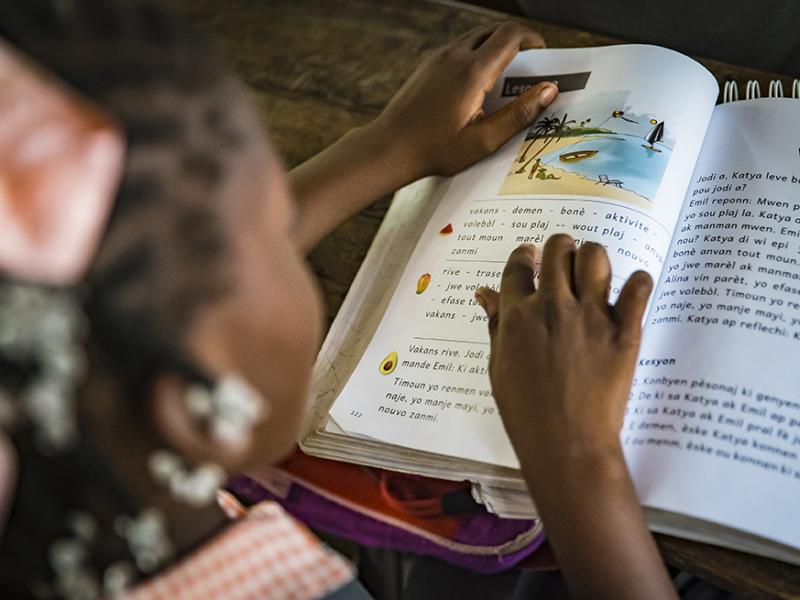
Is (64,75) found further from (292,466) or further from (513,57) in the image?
(513,57)

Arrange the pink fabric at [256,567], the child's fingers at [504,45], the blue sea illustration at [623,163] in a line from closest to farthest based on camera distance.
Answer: the pink fabric at [256,567] → the blue sea illustration at [623,163] → the child's fingers at [504,45]

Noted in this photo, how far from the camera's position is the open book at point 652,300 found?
51 cm

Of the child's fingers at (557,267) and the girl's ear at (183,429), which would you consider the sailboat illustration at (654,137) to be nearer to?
the child's fingers at (557,267)

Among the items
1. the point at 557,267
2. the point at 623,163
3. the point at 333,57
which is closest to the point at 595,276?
the point at 557,267

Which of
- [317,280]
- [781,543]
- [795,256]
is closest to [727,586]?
[781,543]

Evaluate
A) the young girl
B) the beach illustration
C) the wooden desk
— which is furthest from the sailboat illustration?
the young girl

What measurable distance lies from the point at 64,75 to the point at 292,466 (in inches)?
14.6

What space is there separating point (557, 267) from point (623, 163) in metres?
0.13

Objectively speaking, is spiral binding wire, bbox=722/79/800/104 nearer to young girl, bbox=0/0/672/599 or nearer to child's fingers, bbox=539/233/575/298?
child's fingers, bbox=539/233/575/298

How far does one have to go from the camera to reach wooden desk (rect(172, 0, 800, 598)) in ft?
2.35

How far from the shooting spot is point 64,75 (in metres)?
0.29

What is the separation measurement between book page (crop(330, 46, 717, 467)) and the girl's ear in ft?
0.82

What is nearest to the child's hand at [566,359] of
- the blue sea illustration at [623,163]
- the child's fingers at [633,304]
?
the child's fingers at [633,304]

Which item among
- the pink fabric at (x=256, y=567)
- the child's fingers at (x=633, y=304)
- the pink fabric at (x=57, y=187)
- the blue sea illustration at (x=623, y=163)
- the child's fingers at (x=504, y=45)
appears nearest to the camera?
the pink fabric at (x=57, y=187)
